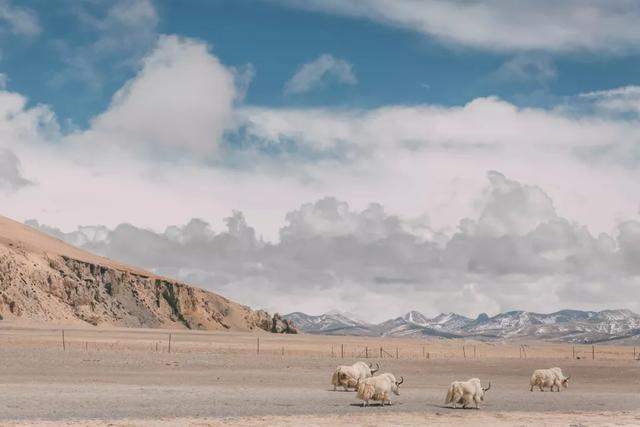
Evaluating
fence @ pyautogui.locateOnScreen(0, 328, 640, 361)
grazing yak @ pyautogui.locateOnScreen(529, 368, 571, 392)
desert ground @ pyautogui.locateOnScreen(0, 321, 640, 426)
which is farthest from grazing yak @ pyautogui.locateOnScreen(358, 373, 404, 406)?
fence @ pyautogui.locateOnScreen(0, 328, 640, 361)

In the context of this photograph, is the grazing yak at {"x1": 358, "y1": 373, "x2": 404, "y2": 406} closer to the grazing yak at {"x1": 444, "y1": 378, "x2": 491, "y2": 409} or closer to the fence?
the grazing yak at {"x1": 444, "y1": 378, "x2": 491, "y2": 409}

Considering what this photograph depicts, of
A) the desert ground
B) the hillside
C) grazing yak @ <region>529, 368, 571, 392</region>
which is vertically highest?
the hillside

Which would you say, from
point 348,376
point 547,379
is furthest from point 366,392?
point 547,379

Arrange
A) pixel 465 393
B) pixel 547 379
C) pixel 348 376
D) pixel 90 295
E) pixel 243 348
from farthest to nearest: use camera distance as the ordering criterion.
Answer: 1. pixel 90 295
2. pixel 243 348
3. pixel 547 379
4. pixel 348 376
5. pixel 465 393

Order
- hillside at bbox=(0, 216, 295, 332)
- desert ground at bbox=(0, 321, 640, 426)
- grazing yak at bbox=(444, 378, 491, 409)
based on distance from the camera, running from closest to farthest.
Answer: desert ground at bbox=(0, 321, 640, 426) → grazing yak at bbox=(444, 378, 491, 409) → hillside at bbox=(0, 216, 295, 332)

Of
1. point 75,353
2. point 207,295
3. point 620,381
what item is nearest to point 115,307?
point 207,295

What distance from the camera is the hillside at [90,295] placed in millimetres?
137375

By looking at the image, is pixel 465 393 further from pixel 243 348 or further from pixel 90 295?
pixel 90 295

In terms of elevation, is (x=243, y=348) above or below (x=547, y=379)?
above

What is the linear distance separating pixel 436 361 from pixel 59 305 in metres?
96.0

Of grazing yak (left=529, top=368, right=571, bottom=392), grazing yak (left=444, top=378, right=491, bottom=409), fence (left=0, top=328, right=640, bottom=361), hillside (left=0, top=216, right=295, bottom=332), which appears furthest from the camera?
hillside (left=0, top=216, right=295, bottom=332)

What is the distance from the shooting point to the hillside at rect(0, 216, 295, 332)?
451ft

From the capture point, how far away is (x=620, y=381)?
48250 millimetres

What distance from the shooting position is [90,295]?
509 ft
